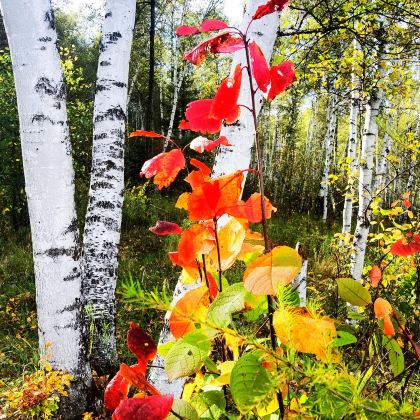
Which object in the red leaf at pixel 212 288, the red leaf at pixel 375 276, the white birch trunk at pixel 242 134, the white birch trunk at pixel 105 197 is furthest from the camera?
the white birch trunk at pixel 105 197

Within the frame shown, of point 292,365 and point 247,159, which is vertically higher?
point 247,159

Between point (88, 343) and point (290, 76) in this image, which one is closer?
point (290, 76)

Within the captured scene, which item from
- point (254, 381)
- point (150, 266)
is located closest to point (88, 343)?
point (254, 381)

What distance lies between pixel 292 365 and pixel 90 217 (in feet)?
7.80

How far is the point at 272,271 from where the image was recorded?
16.1 inches

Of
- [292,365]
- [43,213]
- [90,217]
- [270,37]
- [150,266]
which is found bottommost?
[150,266]

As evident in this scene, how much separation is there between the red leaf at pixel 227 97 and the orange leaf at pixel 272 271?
20 cm

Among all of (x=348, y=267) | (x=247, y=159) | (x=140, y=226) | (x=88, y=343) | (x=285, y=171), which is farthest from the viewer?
(x=285, y=171)

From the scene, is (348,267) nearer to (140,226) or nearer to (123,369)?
(123,369)

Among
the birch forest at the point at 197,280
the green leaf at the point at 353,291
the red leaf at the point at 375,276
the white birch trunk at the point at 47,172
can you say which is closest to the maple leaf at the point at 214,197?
the birch forest at the point at 197,280

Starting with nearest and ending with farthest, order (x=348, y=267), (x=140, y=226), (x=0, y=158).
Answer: (x=348, y=267) → (x=0, y=158) → (x=140, y=226)

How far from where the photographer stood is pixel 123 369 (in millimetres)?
455

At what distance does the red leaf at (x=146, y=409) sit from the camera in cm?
38

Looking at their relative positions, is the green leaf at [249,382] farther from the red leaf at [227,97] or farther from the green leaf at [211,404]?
the red leaf at [227,97]
